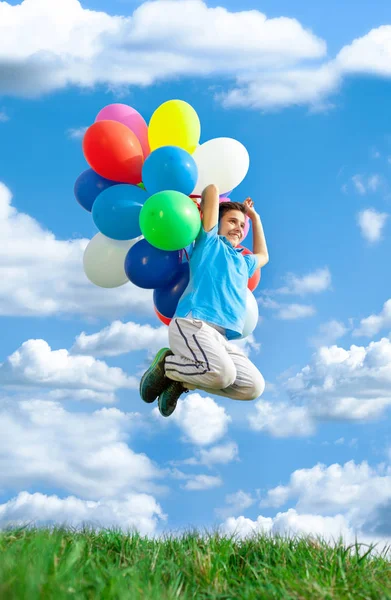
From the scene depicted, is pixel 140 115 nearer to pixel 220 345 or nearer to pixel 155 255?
pixel 155 255

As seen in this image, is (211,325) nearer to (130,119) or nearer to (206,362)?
(206,362)

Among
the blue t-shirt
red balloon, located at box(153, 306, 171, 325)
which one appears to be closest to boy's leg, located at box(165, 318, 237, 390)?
the blue t-shirt

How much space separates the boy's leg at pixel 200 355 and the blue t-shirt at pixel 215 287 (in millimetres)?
112

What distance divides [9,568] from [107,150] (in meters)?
2.94

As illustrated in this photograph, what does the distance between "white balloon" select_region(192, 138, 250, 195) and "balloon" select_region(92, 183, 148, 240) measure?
0.48m

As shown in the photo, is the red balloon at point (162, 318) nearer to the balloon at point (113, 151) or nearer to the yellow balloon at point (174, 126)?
the balloon at point (113, 151)

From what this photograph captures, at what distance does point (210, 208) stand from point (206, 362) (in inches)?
43.6

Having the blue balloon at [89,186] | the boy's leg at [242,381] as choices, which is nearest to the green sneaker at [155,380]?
the boy's leg at [242,381]

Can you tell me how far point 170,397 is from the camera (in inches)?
207

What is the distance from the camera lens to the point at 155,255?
5016mm

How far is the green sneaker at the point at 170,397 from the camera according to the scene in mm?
5230

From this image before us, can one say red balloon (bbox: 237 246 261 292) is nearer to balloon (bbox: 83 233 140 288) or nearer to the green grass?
balloon (bbox: 83 233 140 288)

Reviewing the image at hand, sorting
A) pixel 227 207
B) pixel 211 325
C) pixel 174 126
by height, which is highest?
pixel 174 126

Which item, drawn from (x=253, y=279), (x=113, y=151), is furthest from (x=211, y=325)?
(x=113, y=151)
